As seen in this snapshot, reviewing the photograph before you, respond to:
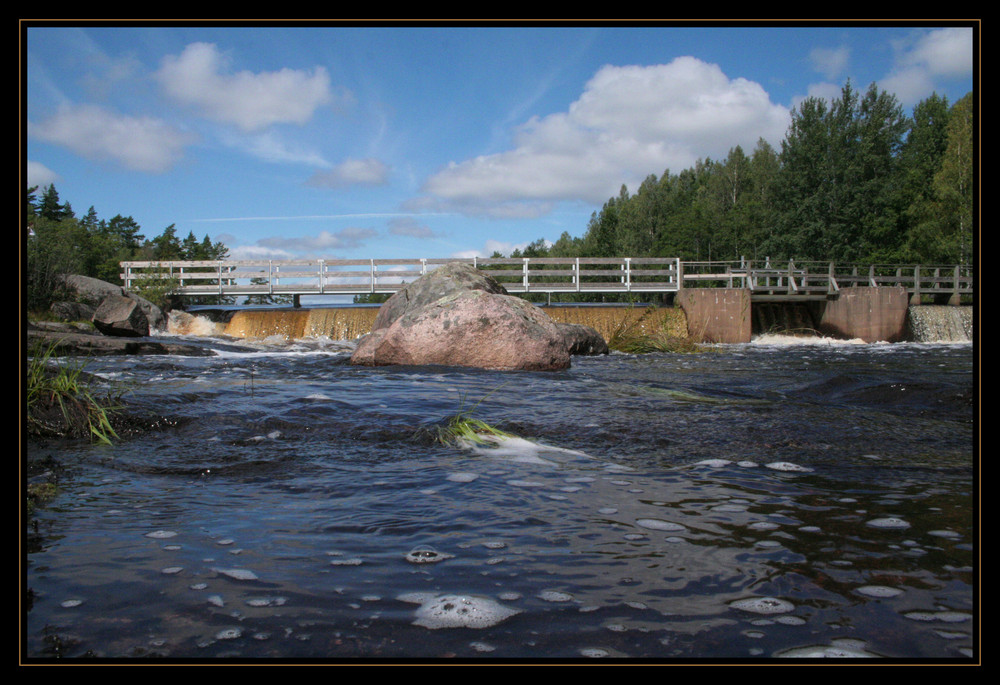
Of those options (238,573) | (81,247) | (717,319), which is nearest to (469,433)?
(238,573)

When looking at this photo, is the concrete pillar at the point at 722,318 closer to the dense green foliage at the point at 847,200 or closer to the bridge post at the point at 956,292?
the bridge post at the point at 956,292

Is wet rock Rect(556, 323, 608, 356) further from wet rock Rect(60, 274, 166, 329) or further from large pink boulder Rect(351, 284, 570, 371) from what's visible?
wet rock Rect(60, 274, 166, 329)

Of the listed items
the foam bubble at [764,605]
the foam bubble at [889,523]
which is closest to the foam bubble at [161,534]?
the foam bubble at [764,605]

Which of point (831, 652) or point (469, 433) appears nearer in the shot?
point (831, 652)

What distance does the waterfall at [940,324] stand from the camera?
21.5 meters

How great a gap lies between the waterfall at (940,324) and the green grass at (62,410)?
82.7 ft

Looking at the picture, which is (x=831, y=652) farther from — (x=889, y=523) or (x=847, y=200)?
(x=847, y=200)

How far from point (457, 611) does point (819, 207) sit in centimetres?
4963

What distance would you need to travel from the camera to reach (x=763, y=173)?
50.0 metres

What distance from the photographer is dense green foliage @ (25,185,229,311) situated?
17125 millimetres

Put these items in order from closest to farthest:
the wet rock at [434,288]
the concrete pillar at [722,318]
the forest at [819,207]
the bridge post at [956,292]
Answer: the wet rock at [434,288], the concrete pillar at [722,318], the bridge post at [956,292], the forest at [819,207]

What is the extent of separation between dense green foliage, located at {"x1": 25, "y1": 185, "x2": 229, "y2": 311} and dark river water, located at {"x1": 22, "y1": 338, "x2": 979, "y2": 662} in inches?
551

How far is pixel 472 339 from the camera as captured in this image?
902 cm

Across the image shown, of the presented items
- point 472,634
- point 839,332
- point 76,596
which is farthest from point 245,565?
point 839,332
